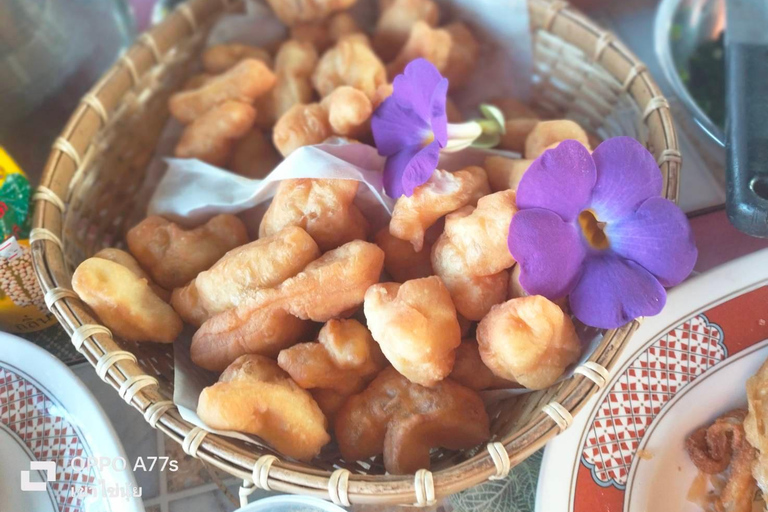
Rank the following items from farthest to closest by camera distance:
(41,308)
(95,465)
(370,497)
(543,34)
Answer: (543,34) → (41,308) → (95,465) → (370,497)

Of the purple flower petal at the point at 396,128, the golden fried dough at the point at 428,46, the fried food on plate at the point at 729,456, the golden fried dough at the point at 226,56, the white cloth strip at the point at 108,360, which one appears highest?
the golden fried dough at the point at 226,56

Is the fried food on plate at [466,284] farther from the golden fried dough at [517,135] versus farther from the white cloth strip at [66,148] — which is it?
the white cloth strip at [66,148]

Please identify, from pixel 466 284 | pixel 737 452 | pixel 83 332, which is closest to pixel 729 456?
pixel 737 452

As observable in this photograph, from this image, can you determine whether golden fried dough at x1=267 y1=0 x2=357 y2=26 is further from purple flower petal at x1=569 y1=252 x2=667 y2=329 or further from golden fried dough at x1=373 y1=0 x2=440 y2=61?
purple flower petal at x1=569 y1=252 x2=667 y2=329

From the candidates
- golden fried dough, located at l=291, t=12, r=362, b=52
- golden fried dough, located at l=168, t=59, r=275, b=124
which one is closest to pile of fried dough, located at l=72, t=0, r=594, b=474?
golden fried dough, located at l=168, t=59, r=275, b=124

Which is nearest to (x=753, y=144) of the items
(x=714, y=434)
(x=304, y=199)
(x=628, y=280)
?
(x=628, y=280)

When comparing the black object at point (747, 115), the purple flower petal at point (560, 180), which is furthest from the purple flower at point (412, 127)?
the black object at point (747, 115)

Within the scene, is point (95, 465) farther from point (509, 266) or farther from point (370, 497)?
point (509, 266)
